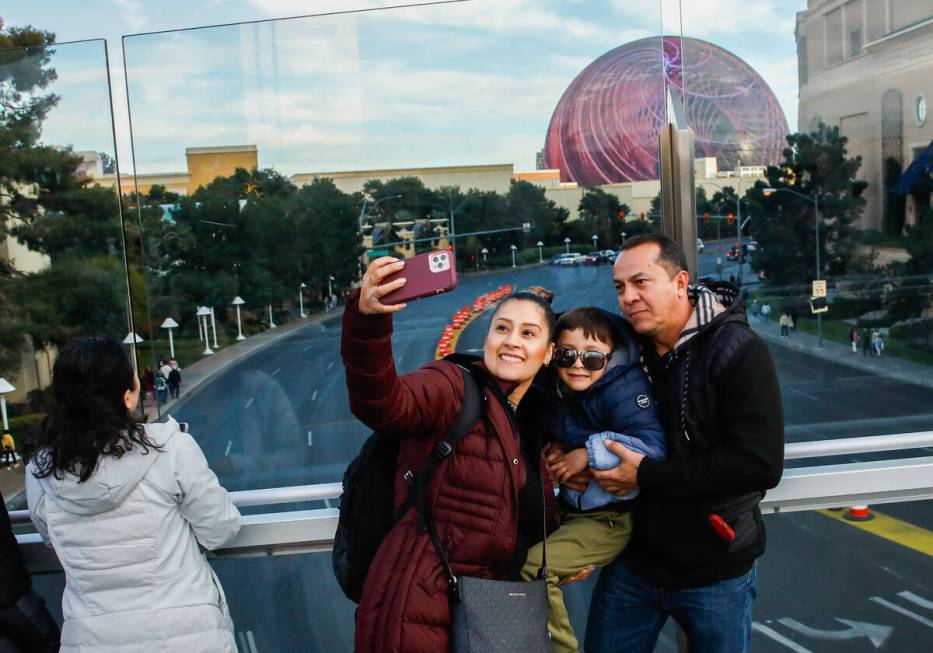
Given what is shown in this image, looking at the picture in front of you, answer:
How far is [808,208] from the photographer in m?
3.20

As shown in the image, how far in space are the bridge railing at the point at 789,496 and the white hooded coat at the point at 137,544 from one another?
0.40 metres

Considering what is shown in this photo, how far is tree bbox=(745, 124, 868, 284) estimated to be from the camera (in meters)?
3.14

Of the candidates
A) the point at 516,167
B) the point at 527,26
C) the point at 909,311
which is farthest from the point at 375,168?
the point at 909,311

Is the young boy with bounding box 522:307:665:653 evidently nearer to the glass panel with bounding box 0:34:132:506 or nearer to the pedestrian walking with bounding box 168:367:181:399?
the pedestrian walking with bounding box 168:367:181:399

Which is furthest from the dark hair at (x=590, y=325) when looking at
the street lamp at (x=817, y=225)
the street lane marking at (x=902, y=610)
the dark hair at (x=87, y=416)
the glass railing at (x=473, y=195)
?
the street lane marking at (x=902, y=610)

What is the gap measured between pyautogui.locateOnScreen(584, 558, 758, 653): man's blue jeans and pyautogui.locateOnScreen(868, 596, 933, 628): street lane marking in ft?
2.39

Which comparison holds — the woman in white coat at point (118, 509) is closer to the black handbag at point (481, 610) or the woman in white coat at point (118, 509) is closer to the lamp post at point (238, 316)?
the black handbag at point (481, 610)

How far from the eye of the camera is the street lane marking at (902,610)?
2.78m

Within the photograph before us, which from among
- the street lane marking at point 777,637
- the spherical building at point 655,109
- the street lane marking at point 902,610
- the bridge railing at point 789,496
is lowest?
the street lane marking at point 777,637

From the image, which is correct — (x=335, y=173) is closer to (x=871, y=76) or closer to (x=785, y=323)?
(x=785, y=323)

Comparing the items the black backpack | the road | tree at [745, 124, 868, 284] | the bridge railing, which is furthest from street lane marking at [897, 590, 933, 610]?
the black backpack

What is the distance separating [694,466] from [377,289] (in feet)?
2.97

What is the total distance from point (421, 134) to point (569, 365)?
4.17ft

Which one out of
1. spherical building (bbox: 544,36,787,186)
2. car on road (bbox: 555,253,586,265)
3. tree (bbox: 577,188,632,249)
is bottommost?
car on road (bbox: 555,253,586,265)
